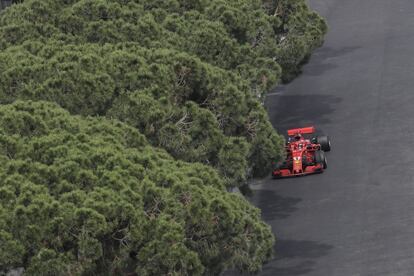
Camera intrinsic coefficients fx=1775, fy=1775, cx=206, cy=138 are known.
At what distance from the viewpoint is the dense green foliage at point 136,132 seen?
41719mm

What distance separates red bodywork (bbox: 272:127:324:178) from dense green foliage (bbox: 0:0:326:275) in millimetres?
4526

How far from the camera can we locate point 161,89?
2004 inches

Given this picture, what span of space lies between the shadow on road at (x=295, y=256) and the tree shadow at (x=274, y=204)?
4.28 meters

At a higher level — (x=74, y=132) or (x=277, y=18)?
(x=277, y=18)

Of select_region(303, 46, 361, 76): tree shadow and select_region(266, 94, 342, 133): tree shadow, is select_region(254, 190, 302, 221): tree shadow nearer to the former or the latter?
select_region(266, 94, 342, 133): tree shadow

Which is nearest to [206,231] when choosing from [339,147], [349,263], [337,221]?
[349,263]

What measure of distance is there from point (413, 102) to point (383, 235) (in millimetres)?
24836

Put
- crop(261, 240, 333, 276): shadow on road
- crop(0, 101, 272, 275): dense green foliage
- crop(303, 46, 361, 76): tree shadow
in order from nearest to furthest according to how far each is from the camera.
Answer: crop(0, 101, 272, 275): dense green foliage
crop(261, 240, 333, 276): shadow on road
crop(303, 46, 361, 76): tree shadow

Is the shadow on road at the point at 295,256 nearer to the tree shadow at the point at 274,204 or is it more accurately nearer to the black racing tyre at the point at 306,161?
the tree shadow at the point at 274,204

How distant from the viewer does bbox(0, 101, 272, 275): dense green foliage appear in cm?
4106

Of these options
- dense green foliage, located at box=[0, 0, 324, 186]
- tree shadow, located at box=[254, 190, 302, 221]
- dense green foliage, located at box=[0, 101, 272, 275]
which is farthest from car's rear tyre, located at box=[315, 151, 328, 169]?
dense green foliage, located at box=[0, 101, 272, 275]

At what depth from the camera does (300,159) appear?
242 ft

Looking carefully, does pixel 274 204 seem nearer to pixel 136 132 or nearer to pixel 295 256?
pixel 295 256

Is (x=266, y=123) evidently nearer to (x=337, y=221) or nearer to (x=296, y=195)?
(x=337, y=221)
